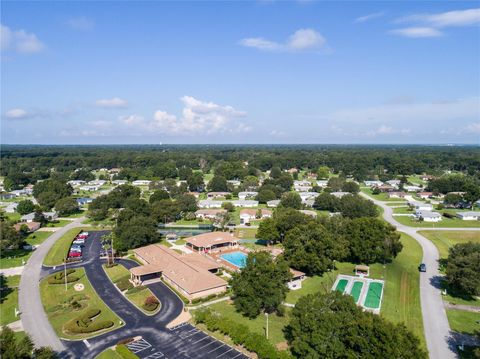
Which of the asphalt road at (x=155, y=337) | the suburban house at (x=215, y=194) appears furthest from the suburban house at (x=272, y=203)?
the asphalt road at (x=155, y=337)

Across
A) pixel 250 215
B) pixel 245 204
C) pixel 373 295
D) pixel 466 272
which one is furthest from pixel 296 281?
pixel 245 204

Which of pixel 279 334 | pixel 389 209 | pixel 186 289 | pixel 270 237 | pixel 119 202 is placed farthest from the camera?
pixel 389 209

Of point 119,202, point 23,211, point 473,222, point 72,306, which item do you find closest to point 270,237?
point 72,306

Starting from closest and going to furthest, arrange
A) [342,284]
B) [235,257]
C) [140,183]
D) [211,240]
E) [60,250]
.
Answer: [342,284] < [235,257] < [60,250] < [211,240] < [140,183]

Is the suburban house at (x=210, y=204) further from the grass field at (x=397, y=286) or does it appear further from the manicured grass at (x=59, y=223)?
the grass field at (x=397, y=286)

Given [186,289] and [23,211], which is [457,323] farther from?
[23,211]

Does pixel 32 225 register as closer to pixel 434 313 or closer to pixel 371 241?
pixel 371 241
